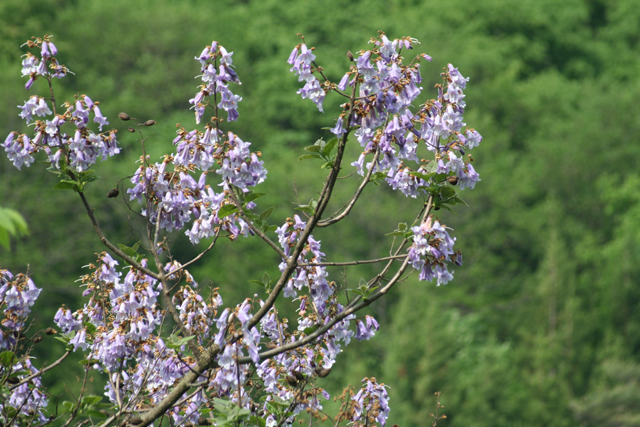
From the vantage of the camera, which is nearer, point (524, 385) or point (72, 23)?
point (524, 385)

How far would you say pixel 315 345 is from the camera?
13.2 feet

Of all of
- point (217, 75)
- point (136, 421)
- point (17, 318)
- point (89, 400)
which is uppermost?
point (217, 75)

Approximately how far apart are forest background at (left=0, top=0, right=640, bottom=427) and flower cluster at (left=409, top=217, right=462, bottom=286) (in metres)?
18.6

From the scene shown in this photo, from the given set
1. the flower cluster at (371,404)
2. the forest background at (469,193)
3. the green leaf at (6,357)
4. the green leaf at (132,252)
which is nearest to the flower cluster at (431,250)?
the flower cluster at (371,404)

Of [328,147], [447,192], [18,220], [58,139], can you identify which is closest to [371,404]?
[447,192]

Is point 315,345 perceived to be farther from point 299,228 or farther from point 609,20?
point 609,20

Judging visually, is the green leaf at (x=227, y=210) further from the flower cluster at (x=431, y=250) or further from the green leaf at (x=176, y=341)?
the flower cluster at (x=431, y=250)

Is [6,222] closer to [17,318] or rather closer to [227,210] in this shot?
[227,210]

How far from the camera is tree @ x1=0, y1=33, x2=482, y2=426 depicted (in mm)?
3211

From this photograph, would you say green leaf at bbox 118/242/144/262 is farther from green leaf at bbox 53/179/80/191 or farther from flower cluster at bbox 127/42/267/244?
green leaf at bbox 53/179/80/191

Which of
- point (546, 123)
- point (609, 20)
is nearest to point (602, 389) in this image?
point (546, 123)

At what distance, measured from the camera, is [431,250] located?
10.5 ft

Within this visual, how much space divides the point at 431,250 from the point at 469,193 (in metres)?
32.1

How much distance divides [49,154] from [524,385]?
983 inches
